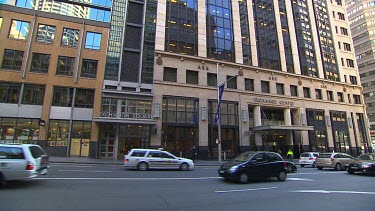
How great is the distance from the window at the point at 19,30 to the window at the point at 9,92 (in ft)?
19.2

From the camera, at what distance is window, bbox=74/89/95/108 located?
2566cm

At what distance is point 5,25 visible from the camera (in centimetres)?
2489

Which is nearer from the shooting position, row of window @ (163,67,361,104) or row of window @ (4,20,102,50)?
row of window @ (4,20,102,50)

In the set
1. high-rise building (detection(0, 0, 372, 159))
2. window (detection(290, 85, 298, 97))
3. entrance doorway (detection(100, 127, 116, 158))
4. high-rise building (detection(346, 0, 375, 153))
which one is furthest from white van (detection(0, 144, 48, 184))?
high-rise building (detection(346, 0, 375, 153))

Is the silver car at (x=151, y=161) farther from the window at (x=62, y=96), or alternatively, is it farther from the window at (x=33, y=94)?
the window at (x=33, y=94)

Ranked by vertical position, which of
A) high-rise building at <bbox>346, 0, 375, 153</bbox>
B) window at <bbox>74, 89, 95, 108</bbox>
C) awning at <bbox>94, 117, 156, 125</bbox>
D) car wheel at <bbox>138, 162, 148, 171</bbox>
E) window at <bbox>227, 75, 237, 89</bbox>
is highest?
high-rise building at <bbox>346, 0, 375, 153</bbox>

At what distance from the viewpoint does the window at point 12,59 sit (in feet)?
79.9

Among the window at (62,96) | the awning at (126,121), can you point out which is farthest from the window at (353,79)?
the window at (62,96)

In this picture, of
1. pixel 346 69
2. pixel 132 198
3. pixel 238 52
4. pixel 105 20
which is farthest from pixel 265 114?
pixel 132 198

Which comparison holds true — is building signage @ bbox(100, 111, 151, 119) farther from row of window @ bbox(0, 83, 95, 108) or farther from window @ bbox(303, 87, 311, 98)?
window @ bbox(303, 87, 311, 98)

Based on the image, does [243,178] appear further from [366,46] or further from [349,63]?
[366,46]

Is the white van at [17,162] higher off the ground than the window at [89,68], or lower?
lower

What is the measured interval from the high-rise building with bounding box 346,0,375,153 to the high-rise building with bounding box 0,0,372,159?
28.8 m

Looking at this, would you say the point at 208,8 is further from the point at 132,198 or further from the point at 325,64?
the point at 132,198
